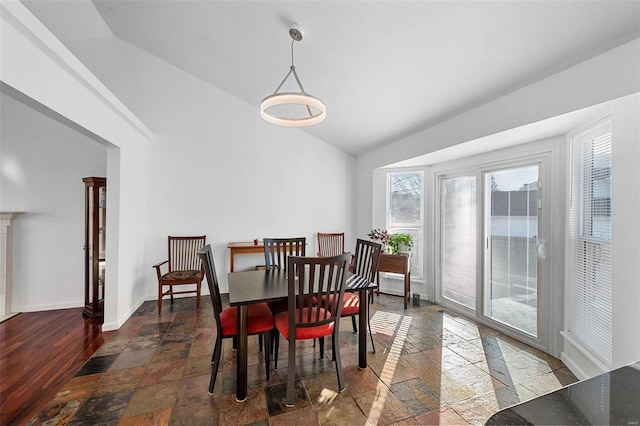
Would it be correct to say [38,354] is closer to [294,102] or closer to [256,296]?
[256,296]

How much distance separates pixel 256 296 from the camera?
1891mm

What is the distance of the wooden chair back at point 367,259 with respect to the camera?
2.65 meters

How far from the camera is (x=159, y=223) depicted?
396cm

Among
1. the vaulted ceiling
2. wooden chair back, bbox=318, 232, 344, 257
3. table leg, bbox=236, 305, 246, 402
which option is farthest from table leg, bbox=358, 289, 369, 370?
wooden chair back, bbox=318, 232, 344, 257

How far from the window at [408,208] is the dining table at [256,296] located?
2.04 metres

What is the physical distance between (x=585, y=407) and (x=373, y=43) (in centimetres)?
257

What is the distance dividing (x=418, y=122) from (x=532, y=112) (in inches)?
50.8

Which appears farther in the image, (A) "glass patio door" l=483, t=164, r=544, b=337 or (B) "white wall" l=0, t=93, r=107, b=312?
(B) "white wall" l=0, t=93, r=107, b=312

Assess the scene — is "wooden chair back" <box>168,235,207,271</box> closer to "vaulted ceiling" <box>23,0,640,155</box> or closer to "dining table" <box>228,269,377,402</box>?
"dining table" <box>228,269,377,402</box>

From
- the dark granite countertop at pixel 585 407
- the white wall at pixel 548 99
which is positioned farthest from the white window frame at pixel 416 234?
the dark granite countertop at pixel 585 407

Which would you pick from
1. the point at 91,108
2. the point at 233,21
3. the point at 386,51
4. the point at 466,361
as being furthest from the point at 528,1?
the point at 91,108

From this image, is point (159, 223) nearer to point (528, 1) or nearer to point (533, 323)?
point (528, 1)

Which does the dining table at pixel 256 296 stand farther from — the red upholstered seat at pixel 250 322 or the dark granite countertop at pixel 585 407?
the dark granite countertop at pixel 585 407

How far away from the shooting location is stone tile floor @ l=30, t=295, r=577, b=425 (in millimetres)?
1681
